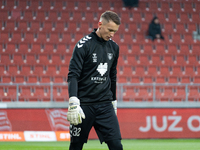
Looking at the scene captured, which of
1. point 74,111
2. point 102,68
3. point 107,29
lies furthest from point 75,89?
point 107,29

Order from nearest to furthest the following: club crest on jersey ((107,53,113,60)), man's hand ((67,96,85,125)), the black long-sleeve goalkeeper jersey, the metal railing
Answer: man's hand ((67,96,85,125)) < the black long-sleeve goalkeeper jersey < club crest on jersey ((107,53,113,60)) < the metal railing

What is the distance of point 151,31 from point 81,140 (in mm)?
12777

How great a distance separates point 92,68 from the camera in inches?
162

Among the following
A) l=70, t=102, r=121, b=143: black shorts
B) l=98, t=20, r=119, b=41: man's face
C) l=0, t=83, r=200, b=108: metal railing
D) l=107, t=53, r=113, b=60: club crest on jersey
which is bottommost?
l=0, t=83, r=200, b=108: metal railing

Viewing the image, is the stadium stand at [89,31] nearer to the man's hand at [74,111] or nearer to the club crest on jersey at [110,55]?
the club crest on jersey at [110,55]

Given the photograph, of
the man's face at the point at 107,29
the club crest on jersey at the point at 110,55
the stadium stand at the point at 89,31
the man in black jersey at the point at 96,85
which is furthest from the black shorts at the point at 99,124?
the stadium stand at the point at 89,31

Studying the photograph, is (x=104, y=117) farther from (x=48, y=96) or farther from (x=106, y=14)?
(x=48, y=96)

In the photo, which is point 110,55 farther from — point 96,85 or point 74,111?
point 74,111

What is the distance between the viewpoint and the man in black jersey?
4.04 meters

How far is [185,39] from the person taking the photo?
1717 cm

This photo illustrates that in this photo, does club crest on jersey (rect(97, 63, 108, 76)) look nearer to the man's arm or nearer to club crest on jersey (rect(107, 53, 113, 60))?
club crest on jersey (rect(107, 53, 113, 60))

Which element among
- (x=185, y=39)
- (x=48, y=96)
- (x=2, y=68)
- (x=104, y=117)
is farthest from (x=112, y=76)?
(x=185, y=39)

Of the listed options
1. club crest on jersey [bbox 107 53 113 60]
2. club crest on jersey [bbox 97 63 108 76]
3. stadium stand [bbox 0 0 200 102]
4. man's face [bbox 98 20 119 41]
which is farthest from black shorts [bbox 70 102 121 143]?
stadium stand [bbox 0 0 200 102]

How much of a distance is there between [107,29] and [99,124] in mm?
1066
